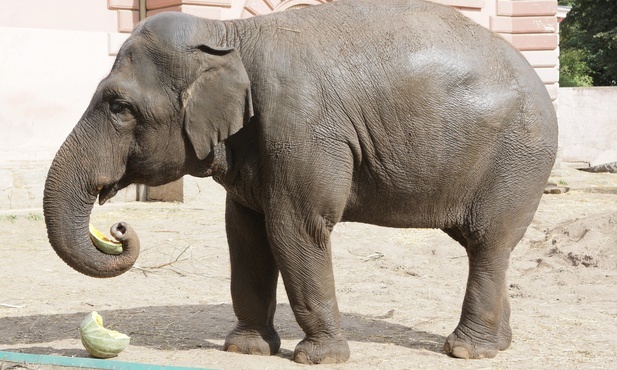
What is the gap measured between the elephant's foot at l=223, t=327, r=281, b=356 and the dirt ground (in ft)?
0.26

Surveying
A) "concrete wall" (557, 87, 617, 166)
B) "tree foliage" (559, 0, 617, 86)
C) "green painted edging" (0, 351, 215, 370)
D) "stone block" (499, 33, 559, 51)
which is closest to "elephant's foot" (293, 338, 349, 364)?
"green painted edging" (0, 351, 215, 370)

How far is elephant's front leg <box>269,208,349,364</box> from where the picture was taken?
560 centimetres

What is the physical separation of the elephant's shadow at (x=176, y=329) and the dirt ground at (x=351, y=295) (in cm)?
1

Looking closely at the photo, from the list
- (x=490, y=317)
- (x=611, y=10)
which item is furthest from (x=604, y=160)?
(x=490, y=317)

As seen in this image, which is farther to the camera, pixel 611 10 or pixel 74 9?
pixel 611 10

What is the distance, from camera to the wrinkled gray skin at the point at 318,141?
Result: 5.47 metres

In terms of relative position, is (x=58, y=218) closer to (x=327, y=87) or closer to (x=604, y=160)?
(x=327, y=87)

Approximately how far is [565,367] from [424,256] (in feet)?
14.9

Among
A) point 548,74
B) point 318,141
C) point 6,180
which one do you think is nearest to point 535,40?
point 548,74

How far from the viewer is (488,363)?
6.02 metres

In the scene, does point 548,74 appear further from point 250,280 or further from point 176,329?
point 250,280

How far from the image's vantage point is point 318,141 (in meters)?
5.51

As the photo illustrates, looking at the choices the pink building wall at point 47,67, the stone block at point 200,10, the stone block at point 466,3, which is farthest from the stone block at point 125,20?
the stone block at point 466,3

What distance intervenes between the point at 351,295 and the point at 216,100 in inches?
131
